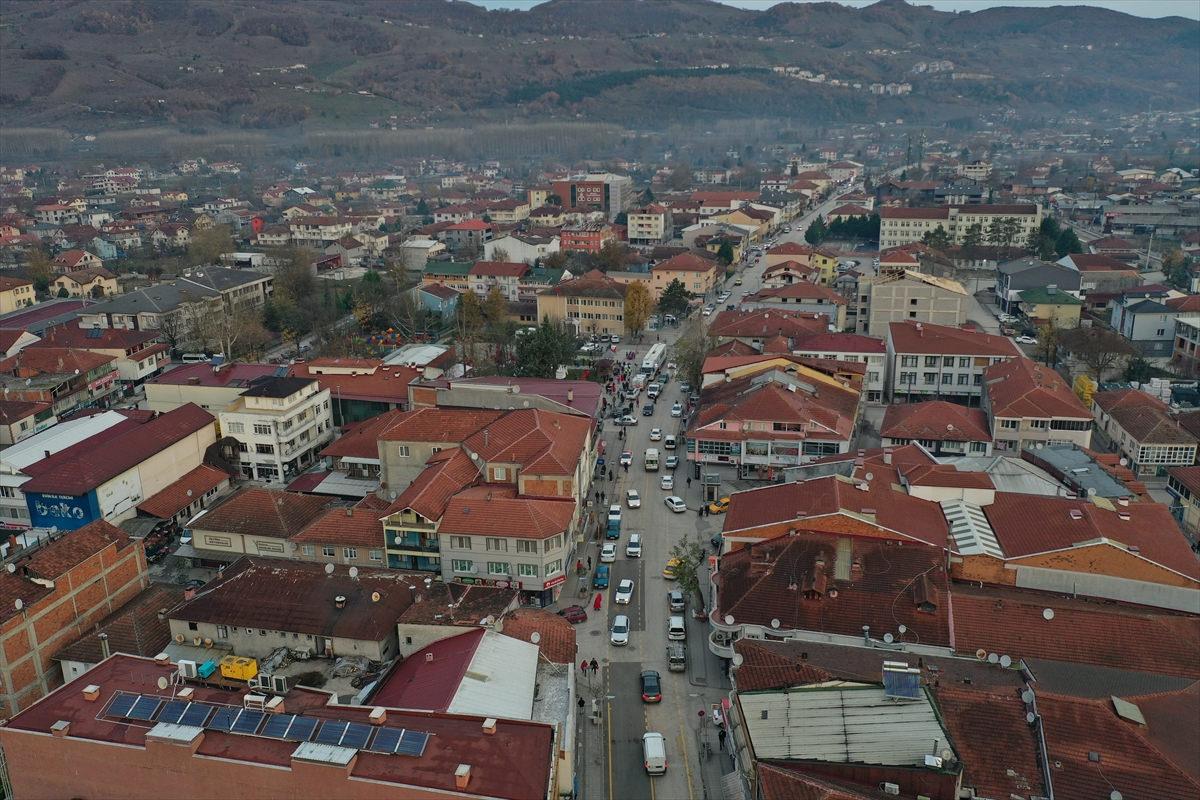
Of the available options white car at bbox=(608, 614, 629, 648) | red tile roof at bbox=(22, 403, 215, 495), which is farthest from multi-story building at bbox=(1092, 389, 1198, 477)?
red tile roof at bbox=(22, 403, 215, 495)

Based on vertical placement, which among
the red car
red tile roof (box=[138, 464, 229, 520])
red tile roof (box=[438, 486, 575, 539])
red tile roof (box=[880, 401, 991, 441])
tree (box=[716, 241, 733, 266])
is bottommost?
the red car

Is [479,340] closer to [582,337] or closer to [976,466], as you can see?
[582,337]

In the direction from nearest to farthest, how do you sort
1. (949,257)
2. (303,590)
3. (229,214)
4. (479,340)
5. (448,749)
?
(448,749) → (303,590) → (479,340) → (949,257) → (229,214)

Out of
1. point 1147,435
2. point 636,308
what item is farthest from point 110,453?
point 1147,435

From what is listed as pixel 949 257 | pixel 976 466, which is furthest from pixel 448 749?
pixel 949 257

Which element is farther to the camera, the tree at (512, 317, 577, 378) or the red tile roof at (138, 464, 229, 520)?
the tree at (512, 317, 577, 378)

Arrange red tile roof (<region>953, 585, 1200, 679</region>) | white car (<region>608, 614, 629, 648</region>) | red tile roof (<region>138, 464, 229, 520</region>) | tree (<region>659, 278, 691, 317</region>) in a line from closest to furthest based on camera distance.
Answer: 1. red tile roof (<region>953, 585, 1200, 679</region>)
2. white car (<region>608, 614, 629, 648</region>)
3. red tile roof (<region>138, 464, 229, 520</region>)
4. tree (<region>659, 278, 691, 317</region>)

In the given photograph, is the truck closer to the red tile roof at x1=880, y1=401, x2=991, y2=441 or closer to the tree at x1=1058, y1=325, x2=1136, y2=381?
the red tile roof at x1=880, y1=401, x2=991, y2=441

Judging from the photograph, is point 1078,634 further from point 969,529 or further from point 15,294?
point 15,294
